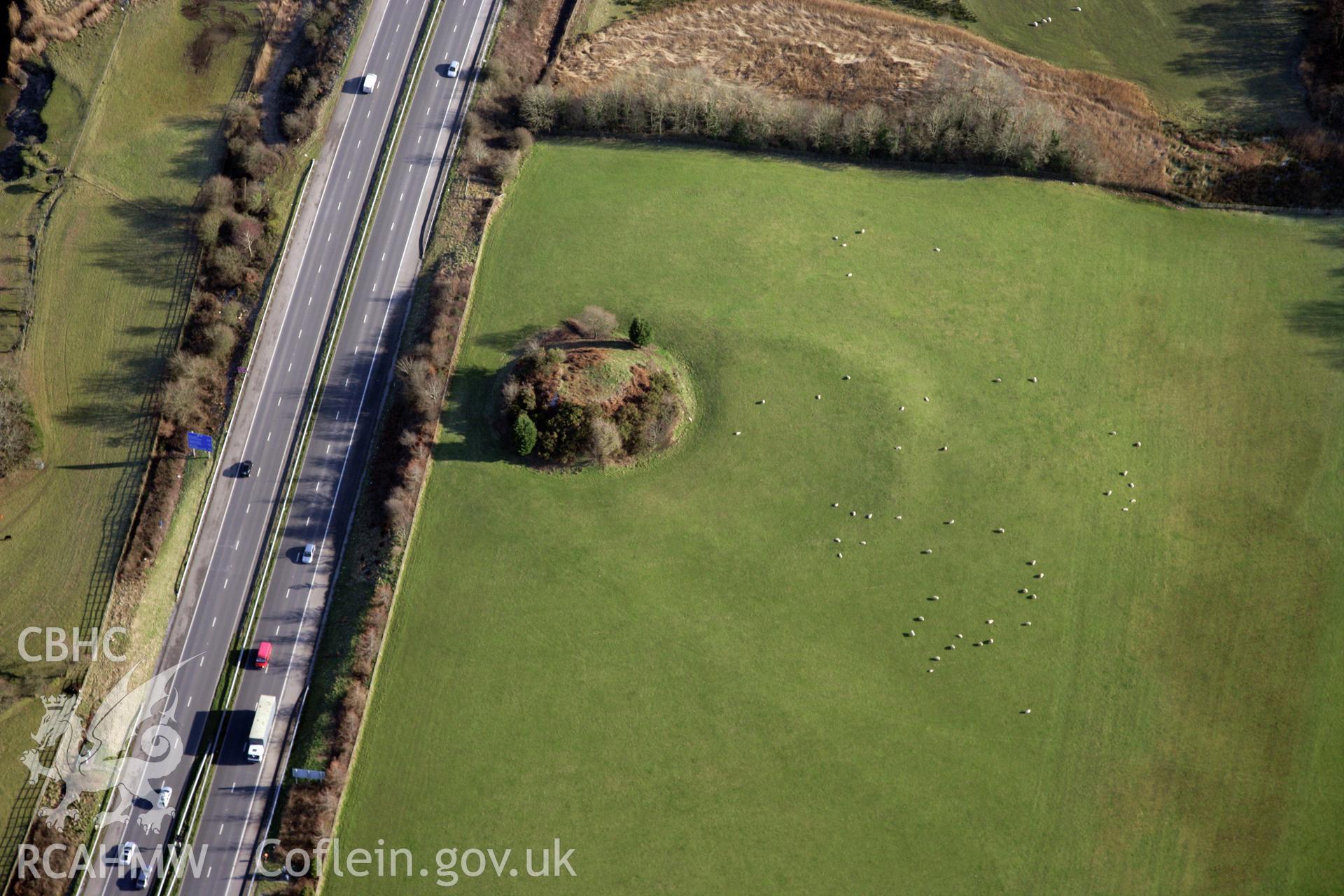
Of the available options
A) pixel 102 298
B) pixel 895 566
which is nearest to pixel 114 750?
pixel 102 298

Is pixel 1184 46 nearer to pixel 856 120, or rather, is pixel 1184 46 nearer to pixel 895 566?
pixel 856 120

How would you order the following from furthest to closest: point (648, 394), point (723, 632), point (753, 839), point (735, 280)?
point (735, 280) < point (648, 394) < point (723, 632) < point (753, 839)

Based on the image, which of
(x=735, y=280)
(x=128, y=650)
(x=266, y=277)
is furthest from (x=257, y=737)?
(x=735, y=280)

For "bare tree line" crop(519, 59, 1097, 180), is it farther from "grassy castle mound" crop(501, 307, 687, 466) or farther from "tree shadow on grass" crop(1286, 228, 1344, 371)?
"grassy castle mound" crop(501, 307, 687, 466)

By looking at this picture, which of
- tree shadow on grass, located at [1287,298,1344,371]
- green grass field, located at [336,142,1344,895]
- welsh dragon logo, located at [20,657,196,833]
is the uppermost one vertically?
tree shadow on grass, located at [1287,298,1344,371]

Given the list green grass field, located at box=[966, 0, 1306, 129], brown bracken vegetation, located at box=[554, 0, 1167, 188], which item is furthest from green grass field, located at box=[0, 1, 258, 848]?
green grass field, located at box=[966, 0, 1306, 129]

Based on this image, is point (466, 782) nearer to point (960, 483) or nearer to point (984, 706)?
point (984, 706)
